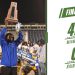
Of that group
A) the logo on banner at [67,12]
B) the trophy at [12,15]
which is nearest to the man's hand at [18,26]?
the trophy at [12,15]

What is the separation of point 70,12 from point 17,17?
20.2 inches

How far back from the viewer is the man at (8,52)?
8.42 feet

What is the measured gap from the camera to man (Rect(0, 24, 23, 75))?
8.42 ft

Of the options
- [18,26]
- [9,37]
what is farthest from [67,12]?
[9,37]

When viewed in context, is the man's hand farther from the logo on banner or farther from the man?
the logo on banner

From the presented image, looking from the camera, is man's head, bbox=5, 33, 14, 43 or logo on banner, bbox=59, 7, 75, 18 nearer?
logo on banner, bbox=59, 7, 75, 18

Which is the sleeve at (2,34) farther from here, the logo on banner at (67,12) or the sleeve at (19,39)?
the logo on banner at (67,12)

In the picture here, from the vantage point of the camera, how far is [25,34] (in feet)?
8.46

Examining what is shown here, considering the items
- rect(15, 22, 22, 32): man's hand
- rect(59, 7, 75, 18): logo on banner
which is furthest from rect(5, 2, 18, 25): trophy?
rect(59, 7, 75, 18): logo on banner

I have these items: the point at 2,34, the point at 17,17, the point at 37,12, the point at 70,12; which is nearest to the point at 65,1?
the point at 70,12

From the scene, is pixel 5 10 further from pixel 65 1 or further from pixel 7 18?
pixel 65 1

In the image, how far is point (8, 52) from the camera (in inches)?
101

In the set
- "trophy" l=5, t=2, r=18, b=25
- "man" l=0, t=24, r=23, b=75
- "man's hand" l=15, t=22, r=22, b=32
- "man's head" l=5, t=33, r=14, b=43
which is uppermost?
"trophy" l=5, t=2, r=18, b=25

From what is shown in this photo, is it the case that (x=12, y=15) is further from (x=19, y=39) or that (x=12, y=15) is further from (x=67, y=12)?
(x=67, y=12)
